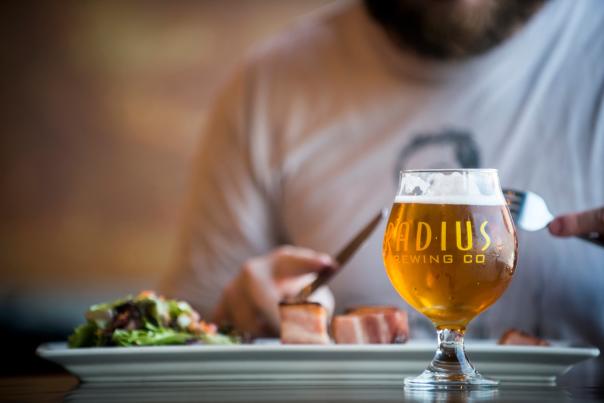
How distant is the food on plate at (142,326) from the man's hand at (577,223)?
483mm

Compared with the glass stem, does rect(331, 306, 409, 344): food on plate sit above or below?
above

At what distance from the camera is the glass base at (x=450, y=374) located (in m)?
0.88

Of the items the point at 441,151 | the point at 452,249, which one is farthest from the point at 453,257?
the point at 441,151

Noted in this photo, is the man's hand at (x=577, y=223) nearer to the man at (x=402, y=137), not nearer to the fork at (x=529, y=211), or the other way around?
the fork at (x=529, y=211)

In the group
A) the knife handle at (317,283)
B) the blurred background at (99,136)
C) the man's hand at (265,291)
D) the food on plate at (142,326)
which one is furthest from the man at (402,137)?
the blurred background at (99,136)

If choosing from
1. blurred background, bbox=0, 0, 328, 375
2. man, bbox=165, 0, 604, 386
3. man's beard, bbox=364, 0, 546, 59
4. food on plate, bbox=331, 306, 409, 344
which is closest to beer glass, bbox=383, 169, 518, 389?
food on plate, bbox=331, 306, 409, 344

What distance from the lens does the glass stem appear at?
90cm

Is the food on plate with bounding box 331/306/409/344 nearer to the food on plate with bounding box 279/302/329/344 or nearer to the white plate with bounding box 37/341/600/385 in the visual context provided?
the food on plate with bounding box 279/302/329/344

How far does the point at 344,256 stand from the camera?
1293 mm

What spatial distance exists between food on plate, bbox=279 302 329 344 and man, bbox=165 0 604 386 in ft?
2.81

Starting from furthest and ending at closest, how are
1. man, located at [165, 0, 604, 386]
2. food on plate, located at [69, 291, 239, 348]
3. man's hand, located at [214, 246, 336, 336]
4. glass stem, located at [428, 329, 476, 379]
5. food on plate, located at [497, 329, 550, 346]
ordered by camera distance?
man, located at [165, 0, 604, 386], man's hand, located at [214, 246, 336, 336], food on plate, located at [497, 329, 550, 346], food on plate, located at [69, 291, 239, 348], glass stem, located at [428, 329, 476, 379]

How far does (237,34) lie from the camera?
3.93m

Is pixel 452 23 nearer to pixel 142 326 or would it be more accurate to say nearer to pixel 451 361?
pixel 142 326

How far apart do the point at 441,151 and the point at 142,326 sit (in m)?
1.34
